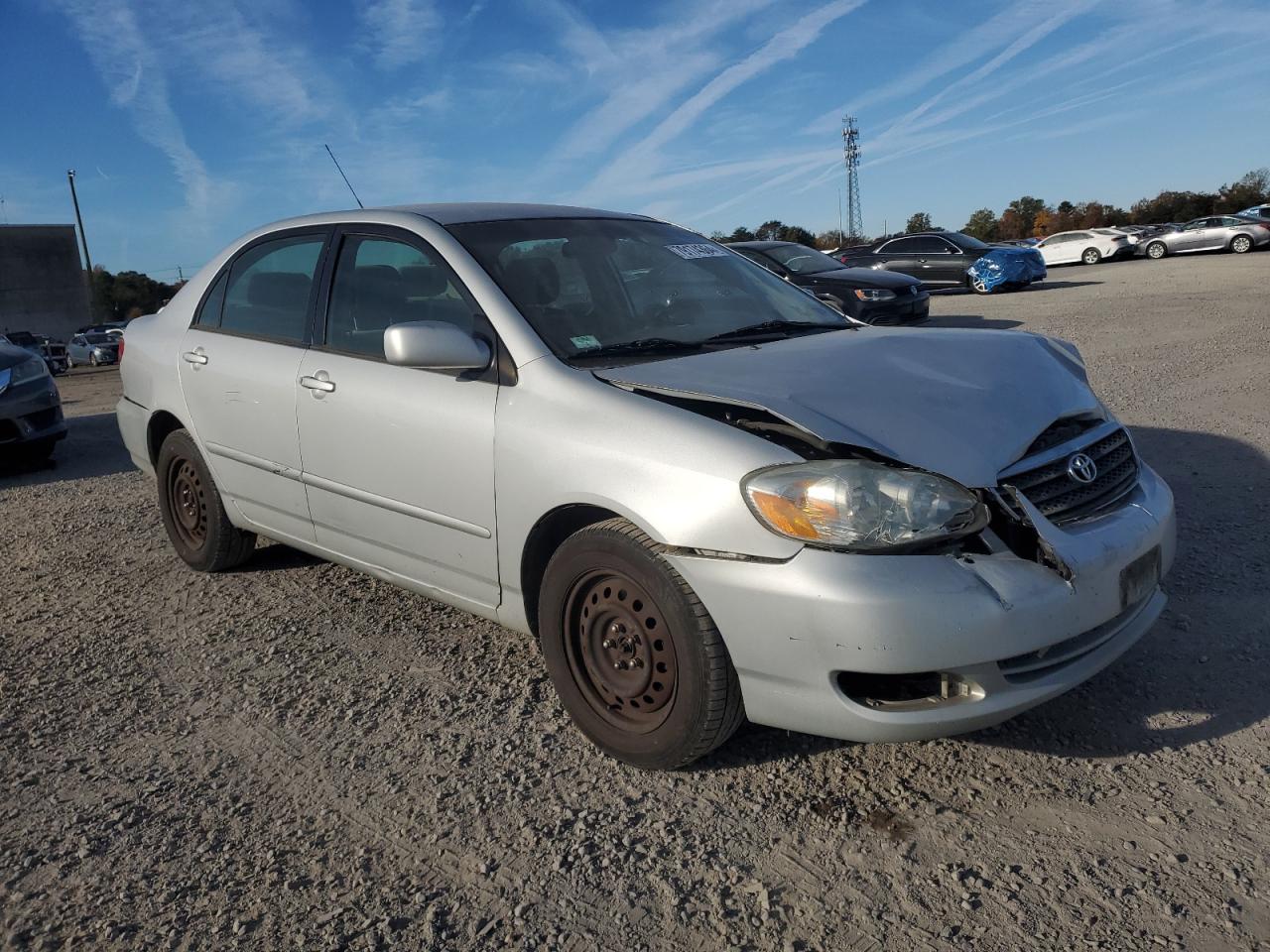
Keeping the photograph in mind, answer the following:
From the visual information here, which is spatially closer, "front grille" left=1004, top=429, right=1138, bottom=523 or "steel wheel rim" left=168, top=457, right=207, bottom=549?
"front grille" left=1004, top=429, right=1138, bottom=523

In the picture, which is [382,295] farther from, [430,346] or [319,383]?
[430,346]

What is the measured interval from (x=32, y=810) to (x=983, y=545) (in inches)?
104

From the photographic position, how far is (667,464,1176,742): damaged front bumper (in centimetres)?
237

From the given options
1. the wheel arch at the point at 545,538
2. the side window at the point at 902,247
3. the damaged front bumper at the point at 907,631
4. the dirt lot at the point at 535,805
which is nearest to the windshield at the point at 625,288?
the wheel arch at the point at 545,538

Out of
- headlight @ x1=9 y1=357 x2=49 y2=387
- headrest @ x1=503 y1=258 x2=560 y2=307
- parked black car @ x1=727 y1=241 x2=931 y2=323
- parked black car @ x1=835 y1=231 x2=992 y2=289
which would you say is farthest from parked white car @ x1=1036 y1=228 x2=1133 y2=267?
headrest @ x1=503 y1=258 x2=560 y2=307

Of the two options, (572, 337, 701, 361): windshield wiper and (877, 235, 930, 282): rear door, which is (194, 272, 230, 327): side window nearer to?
(572, 337, 701, 361): windshield wiper

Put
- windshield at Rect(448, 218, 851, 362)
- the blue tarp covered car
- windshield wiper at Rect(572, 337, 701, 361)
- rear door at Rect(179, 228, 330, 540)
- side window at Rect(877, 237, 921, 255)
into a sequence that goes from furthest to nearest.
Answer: side window at Rect(877, 237, 921, 255)
the blue tarp covered car
rear door at Rect(179, 228, 330, 540)
windshield at Rect(448, 218, 851, 362)
windshield wiper at Rect(572, 337, 701, 361)

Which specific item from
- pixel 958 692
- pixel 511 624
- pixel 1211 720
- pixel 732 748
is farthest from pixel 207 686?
pixel 1211 720

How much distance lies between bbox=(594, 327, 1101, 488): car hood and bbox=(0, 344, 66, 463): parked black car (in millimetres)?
6496

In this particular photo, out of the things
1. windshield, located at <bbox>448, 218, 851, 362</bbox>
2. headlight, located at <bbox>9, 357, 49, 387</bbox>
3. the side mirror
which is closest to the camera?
the side mirror

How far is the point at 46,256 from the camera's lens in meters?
62.2

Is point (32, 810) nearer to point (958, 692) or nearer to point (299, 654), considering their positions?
point (299, 654)

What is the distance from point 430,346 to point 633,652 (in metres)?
1.11

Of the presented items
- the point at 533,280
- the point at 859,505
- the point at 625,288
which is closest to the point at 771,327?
the point at 625,288
